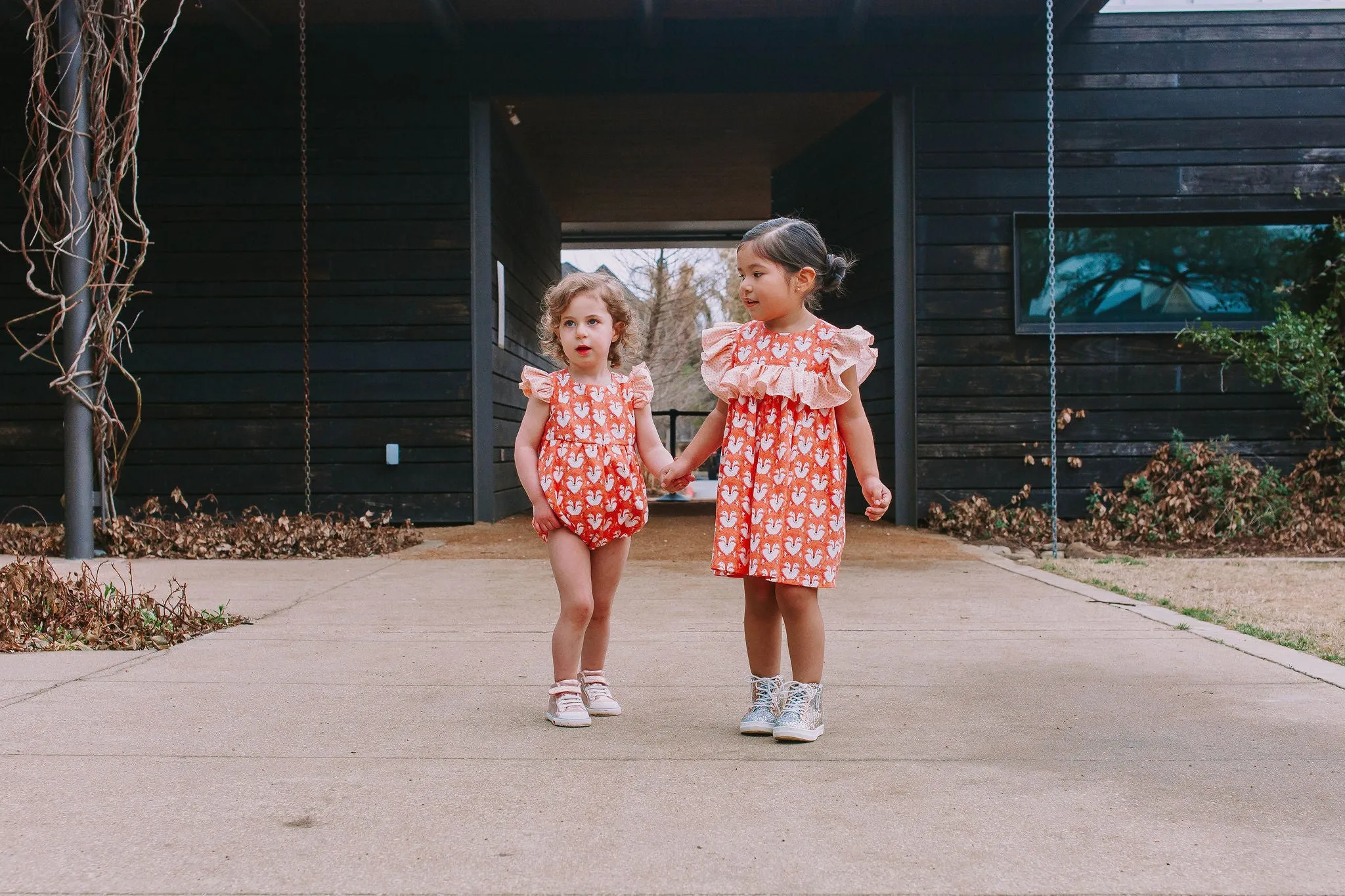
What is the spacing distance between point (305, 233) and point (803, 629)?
20.6 ft

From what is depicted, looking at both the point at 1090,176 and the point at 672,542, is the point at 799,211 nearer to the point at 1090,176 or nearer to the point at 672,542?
the point at 1090,176

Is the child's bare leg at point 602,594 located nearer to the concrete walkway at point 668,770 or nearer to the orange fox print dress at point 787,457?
the concrete walkway at point 668,770

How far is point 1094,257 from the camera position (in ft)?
27.7

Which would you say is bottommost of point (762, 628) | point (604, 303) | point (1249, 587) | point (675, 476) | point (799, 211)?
point (1249, 587)

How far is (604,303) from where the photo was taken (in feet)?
9.83

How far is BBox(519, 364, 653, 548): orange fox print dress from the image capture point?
289 cm

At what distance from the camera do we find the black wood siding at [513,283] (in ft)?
30.3

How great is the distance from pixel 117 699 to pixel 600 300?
5.37 feet

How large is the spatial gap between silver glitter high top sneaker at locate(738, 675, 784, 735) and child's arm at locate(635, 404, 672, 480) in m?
0.56

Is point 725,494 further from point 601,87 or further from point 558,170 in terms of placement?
point 558,170

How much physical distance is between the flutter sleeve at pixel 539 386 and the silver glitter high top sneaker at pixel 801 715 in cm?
95

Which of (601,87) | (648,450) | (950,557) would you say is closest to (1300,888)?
(648,450)

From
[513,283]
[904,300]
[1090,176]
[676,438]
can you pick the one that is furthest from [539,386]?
[676,438]

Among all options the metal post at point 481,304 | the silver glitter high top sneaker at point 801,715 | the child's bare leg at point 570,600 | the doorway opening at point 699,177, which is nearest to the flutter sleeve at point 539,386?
the child's bare leg at point 570,600
